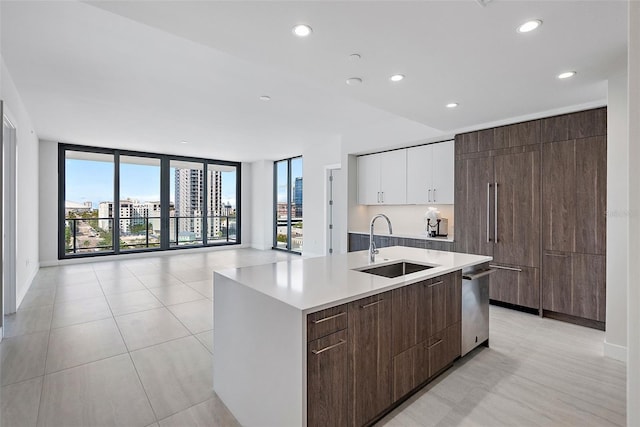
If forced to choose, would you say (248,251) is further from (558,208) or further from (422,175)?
(558,208)

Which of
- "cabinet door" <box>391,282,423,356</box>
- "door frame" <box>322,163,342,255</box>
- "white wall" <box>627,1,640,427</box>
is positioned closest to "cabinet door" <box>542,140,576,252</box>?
"cabinet door" <box>391,282,423,356</box>

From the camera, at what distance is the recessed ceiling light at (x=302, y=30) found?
201 cm

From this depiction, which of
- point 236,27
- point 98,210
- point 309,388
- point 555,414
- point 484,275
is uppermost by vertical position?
point 236,27

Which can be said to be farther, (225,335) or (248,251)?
(248,251)

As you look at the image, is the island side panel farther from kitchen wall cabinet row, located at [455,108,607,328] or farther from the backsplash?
the backsplash

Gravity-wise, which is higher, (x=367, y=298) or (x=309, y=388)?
(x=367, y=298)

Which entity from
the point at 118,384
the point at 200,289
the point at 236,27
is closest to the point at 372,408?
the point at 118,384

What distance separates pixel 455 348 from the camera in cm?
252

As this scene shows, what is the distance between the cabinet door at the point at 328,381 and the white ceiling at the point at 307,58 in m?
1.87

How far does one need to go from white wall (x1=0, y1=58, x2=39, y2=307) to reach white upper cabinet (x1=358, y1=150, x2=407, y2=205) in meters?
4.97

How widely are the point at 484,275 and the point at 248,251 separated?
7.32 meters

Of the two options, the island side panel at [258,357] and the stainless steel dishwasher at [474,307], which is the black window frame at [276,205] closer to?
the stainless steel dishwasher at [474,307]

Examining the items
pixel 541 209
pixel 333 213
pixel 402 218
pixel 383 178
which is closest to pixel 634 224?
pixel 541 209

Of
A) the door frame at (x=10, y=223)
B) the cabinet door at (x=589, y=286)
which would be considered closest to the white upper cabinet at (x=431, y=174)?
the cabinet door at (x=589, y=286)
